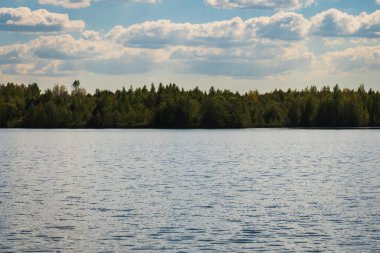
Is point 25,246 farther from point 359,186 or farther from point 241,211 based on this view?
point 359,186

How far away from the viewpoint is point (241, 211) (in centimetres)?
4006

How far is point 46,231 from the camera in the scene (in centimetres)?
3322

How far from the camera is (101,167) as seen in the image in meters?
74.9

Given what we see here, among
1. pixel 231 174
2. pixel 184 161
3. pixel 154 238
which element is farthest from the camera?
pixel 184 161

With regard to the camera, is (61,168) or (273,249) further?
(61,168)

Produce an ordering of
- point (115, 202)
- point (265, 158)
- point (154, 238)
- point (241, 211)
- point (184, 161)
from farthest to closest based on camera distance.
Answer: point (265, 158) < point (184, 161) < point (115, 202) < point (241, 211) < point (154, 238)

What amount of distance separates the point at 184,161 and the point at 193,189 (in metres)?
33.8

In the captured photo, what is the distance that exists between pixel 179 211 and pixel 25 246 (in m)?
12.3

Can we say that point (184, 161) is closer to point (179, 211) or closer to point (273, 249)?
point (179, 211)

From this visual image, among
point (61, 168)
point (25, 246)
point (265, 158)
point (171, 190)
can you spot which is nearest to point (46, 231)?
point (25, 246)

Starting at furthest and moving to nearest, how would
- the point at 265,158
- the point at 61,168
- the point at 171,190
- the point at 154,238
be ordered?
the point at 265,158, the point at 61,168, the point at 171,190, the point at 154,238

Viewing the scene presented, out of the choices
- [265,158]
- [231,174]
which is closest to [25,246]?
[231,174]

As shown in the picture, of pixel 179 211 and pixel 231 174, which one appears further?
pixel 231 174

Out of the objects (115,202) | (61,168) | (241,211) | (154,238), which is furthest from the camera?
(61,168)
